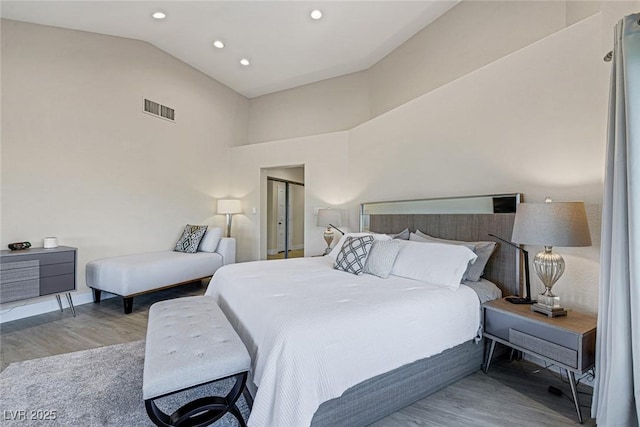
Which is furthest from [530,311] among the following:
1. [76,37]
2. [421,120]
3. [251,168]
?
[76,37]

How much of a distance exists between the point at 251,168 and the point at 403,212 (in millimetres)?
3357

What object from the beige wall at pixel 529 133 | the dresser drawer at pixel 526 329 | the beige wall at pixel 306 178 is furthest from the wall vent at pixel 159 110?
the dresser drawer at pixel 526 329

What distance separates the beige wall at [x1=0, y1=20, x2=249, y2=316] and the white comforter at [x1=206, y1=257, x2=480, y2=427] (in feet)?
8.91

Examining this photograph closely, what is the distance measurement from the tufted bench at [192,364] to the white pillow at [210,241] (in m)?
2.82

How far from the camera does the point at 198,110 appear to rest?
5320mm

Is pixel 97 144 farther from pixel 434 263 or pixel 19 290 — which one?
pixel 434 263

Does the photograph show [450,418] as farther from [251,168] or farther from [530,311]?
[251,168]

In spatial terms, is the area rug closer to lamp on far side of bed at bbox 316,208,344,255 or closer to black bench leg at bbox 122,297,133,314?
black bench leg at bbox 122,297,133,314

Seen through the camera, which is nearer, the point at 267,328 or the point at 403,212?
the point at 267,328

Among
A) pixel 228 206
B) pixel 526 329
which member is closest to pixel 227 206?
pixel 228 206

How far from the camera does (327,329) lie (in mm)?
1469

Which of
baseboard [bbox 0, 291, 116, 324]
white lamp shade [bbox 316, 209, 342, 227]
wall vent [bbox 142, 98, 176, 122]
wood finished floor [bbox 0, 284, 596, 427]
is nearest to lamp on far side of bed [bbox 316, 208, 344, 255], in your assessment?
white lamp shade [bbox 316, 209, 342, 227]

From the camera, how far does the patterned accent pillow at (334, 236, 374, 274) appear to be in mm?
2622

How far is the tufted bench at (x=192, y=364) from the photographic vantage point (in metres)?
1.31
